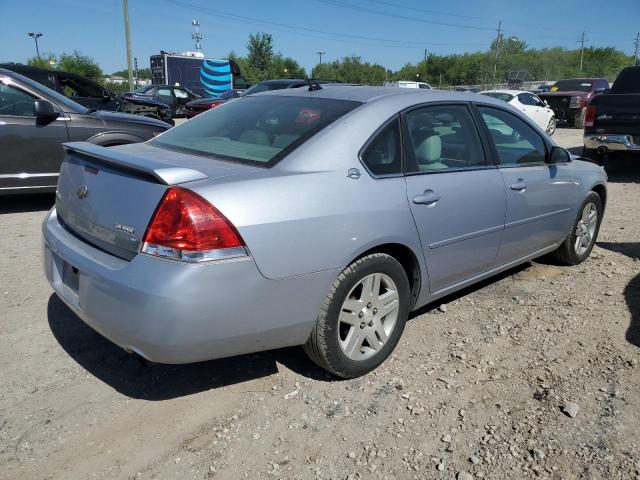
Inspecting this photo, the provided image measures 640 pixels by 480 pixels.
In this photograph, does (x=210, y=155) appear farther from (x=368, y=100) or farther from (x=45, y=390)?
(x=45, y=390)

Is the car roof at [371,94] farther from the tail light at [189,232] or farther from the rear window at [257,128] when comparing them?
the tail light at [189,232]

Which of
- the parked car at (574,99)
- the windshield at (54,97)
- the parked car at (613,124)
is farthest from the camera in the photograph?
the parked car at (574,99)

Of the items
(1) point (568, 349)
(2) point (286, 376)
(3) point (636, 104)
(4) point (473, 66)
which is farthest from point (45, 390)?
(4) point (473, 66)

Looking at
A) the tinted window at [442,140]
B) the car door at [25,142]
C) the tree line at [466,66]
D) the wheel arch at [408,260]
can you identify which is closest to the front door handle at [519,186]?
the tinted window at [442,140]

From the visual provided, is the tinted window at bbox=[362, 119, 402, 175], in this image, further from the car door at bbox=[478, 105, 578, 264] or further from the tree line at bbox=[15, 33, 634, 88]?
the tree line at bbox=[15, 33, 634, 88]

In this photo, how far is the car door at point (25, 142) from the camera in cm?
607

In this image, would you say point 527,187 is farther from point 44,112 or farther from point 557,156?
point 44,112

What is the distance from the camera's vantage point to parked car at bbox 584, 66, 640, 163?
28.6 ft

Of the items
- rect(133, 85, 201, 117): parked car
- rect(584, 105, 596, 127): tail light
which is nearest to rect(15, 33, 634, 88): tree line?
rect(133, 85, 201, 117): parked car

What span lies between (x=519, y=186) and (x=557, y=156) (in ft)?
2.40

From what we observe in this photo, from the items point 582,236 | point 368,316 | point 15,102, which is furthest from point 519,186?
point 15,102

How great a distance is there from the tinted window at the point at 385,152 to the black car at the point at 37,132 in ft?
14.6

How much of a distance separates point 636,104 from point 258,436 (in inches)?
341

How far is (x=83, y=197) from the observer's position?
9.20ft
